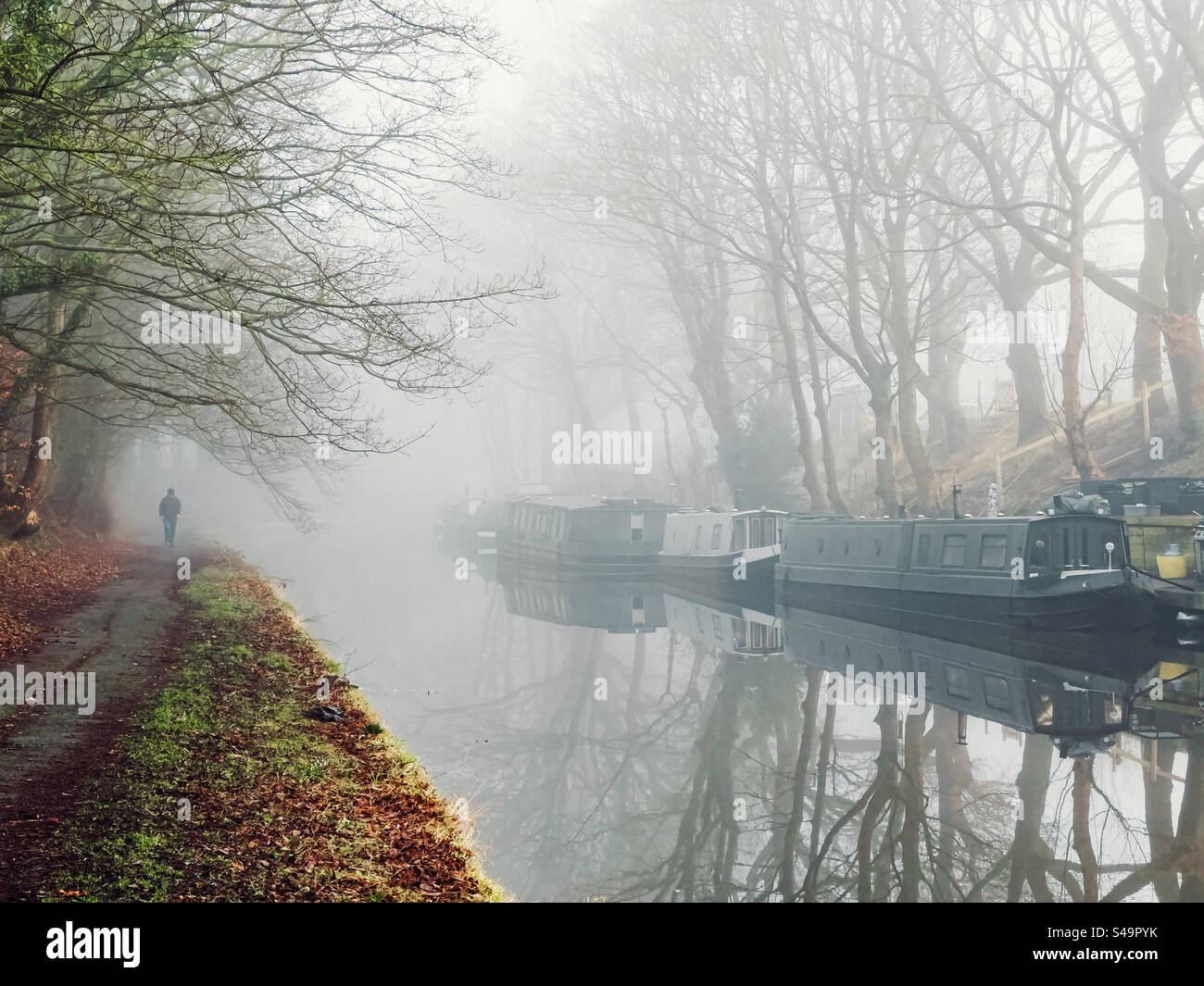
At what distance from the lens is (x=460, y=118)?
1070cm

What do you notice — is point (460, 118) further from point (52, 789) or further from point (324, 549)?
point (324, 549)

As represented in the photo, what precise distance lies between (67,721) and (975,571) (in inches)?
514

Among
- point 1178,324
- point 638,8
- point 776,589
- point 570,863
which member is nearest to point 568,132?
point 638,8

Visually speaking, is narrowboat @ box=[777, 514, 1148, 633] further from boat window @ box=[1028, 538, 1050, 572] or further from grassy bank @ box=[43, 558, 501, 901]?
grassy bank @ box=[43, 558, 501, 901]

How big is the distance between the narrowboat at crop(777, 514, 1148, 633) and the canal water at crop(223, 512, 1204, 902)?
56cm

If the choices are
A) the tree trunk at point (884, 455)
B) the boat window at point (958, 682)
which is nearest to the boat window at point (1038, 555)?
the boat window at point (958, 682)

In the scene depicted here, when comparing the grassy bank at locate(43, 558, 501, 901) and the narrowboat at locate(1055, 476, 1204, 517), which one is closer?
the grassy bank at locate(43, 558, 501, 901)

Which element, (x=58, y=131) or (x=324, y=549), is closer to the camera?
(x=58, y=131)

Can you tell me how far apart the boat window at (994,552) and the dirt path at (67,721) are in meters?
11.5

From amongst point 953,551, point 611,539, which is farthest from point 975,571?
point 611,539

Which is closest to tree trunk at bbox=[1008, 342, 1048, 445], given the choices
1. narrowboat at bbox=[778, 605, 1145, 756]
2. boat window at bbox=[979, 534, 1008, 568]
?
boat window at bbox=[979, 534, 1008, 568]

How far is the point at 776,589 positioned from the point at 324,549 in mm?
23860

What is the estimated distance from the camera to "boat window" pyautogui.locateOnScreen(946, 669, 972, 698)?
1244cm

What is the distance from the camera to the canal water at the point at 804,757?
282 inches
